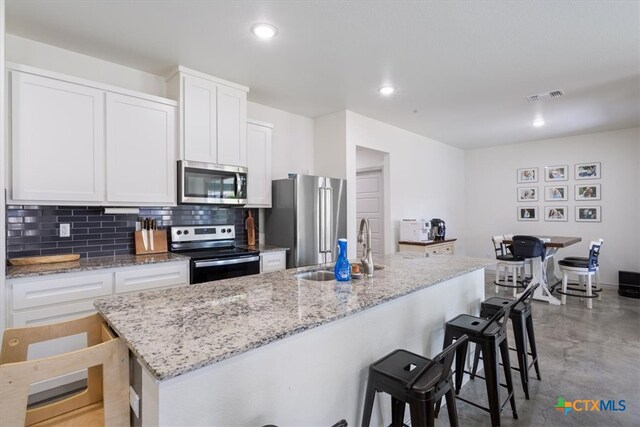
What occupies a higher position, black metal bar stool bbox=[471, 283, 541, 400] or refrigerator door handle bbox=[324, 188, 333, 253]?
refrigerator door handle bbox=[324, 188, 333, 253]

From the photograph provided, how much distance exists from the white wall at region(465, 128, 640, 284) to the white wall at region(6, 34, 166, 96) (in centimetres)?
623

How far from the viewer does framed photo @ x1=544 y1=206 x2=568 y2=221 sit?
19.6 ft

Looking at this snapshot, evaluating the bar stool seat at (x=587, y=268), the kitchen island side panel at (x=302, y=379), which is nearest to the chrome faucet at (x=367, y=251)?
the kitchen island side panel at (x=302, y=379)

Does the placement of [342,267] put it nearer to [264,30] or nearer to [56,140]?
[264,30]

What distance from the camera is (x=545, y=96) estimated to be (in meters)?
3.81

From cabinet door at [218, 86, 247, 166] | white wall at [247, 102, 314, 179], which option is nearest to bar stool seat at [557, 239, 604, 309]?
white wall at [247, 102, 314, 179]

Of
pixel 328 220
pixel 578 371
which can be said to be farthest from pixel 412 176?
pixel 578 371

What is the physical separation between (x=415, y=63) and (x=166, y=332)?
292 cm

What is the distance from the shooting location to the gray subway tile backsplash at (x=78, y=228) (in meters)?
2.51

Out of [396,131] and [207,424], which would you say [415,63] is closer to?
[396,131]

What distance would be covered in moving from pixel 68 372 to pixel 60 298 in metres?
1.58

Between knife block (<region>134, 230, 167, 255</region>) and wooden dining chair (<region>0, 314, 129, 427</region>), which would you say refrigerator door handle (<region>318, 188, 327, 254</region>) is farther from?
wooden dining chair (<region>0, 314, 129, 427</region>)

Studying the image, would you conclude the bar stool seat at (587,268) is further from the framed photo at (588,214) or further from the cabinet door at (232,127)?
the cabinet door at (232,127)

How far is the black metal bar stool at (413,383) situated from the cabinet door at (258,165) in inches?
99.2
